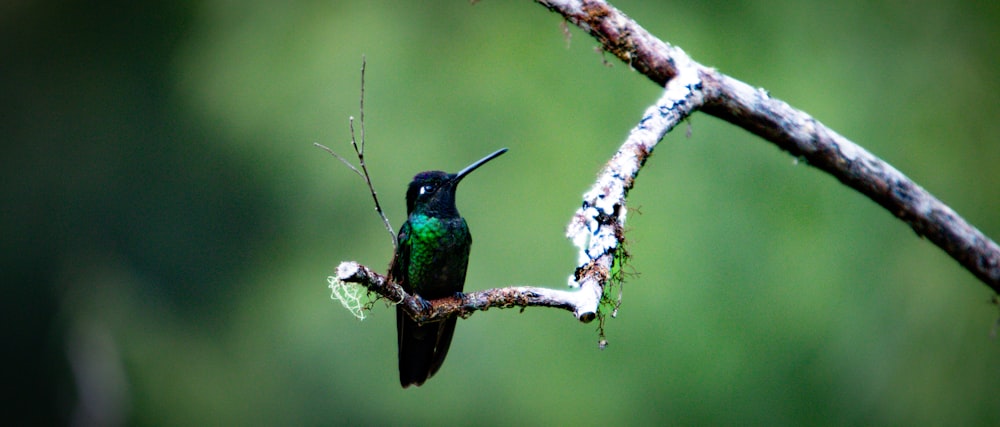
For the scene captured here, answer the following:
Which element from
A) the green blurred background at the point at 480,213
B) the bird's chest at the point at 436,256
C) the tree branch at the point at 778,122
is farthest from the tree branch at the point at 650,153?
the green blurred background at the point at 480,213

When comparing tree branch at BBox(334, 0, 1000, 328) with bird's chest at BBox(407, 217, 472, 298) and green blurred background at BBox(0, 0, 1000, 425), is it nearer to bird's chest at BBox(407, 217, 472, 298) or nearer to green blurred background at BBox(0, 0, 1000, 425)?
bird's chest at BBox(407, 217, 472, 298)

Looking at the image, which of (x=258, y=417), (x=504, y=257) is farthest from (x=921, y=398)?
(x=258, y=417)

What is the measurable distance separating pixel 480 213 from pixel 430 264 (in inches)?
100

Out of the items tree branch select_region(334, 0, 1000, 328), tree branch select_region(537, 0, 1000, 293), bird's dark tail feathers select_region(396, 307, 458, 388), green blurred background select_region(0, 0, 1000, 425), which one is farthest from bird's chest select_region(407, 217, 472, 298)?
green blurred background select_region(0, 0, 1000, 425)

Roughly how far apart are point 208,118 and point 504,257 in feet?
9.10

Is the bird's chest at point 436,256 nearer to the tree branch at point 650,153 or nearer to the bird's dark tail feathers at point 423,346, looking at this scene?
the bird's dark tail feathers at point 423,346

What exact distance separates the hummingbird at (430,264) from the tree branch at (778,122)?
2.67 ft

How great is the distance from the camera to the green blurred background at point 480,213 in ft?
17.9

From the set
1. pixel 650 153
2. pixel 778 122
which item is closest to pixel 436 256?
pixel 650 153

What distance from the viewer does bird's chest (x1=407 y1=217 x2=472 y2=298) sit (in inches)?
125

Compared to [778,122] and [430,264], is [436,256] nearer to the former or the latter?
[430,264]

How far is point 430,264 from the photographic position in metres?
3.17

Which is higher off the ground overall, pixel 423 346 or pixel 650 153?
pixel 650 153

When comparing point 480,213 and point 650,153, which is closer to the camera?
point 650,153
